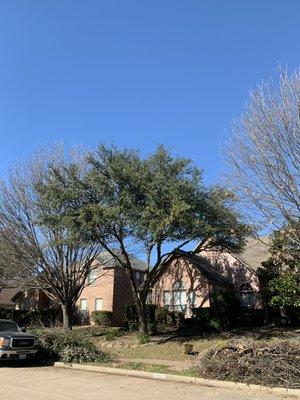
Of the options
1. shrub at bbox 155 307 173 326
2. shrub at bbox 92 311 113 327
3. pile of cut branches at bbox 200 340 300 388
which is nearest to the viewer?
pile of cut branches at bbox 200 340 300 388

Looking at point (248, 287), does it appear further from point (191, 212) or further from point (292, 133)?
point (292, 133)

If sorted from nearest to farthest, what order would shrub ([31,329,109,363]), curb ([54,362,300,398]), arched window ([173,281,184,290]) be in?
curb ([54,362,300,398]) → shrub ([31,329,109,363]) → arched window ([173,281,184,290])

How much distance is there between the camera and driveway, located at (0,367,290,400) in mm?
10812

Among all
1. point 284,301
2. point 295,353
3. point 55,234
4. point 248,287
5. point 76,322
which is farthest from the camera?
point 76,322

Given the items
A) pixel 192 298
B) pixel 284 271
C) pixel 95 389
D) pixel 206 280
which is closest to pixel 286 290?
pixel 284 271

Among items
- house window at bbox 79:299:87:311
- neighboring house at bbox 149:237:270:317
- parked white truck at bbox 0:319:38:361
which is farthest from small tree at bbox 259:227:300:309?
house window at bbox 79:299:87:311

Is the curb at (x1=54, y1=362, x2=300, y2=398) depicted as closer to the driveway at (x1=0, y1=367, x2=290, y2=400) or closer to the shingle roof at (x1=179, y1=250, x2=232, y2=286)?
the driveway at (x1=0, y1=367, x2=290, y2=400)

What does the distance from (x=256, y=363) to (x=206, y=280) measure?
22.5 m

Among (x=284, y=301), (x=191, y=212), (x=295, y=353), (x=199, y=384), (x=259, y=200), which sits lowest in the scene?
(x=199, y=384)

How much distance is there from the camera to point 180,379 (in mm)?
13430

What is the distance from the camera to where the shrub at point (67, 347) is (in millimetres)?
17375

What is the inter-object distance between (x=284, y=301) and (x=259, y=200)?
1154 centimetres

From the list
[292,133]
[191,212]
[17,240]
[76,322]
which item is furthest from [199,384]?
[76,322]

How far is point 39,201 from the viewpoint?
26.7m
